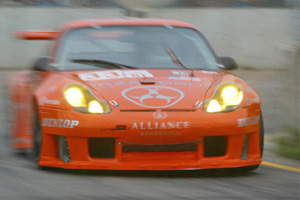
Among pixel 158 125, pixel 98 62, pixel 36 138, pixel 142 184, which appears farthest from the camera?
pixel 98 62

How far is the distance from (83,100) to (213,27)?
12044mm

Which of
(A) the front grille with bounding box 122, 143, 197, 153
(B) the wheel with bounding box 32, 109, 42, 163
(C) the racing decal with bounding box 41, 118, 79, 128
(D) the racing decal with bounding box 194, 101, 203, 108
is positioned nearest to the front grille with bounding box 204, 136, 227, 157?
(A) the front grille with bounding box 122, 143, 197, 153

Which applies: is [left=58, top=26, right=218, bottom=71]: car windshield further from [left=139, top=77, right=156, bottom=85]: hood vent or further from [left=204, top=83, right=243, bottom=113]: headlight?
[left=204, top=83, right=243, bottom=113]: headlight

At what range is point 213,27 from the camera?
56.9ft

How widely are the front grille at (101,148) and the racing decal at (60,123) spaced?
0.16m

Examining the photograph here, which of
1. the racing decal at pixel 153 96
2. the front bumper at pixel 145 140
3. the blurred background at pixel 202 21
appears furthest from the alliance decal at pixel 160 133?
the blurred background at pixel 202 21

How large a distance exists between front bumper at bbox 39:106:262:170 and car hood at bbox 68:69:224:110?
117mm

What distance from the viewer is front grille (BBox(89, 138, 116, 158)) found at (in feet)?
17.8

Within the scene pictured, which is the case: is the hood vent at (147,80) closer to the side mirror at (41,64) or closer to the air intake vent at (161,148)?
the air intake vent at (161,148)

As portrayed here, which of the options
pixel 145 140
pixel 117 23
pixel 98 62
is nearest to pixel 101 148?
pixel 145 140

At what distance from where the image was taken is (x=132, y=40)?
6715mm

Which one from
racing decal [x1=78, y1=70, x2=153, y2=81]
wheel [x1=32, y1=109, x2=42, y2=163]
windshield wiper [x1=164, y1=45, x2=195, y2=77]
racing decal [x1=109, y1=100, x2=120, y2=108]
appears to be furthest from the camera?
windshield wiper [x1=164, y1=45, x2=195, y2=77]

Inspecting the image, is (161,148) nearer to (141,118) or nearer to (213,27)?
(141,118)

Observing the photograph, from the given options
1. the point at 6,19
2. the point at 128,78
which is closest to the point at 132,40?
the point at 128,78
